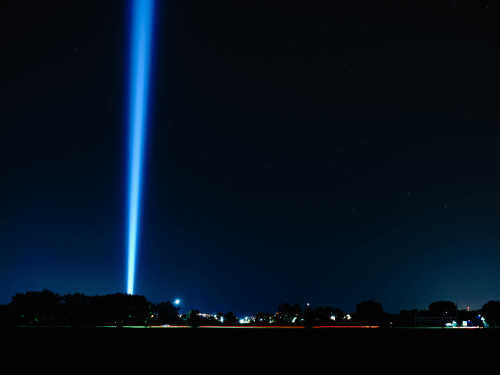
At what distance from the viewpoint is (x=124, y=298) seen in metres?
98.7

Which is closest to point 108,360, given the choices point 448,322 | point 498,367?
point 498,367

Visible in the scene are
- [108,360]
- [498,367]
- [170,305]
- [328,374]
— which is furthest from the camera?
[170,305]

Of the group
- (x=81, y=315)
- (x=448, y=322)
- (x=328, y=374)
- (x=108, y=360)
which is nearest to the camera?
(x=328, y=374)

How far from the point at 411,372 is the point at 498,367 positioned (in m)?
2.86

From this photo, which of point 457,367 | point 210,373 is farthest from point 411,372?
point 210,373

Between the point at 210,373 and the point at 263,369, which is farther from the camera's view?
the point at 263,369

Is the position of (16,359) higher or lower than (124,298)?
lower

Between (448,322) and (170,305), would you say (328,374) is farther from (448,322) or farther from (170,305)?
(170,305)

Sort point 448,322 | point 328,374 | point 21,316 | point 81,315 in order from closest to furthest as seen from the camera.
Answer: point 328,374 → point 21,316 → point 81,315 → point 448,322

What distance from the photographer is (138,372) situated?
1074cm

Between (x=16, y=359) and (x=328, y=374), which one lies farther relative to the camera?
(x=16, y=359)

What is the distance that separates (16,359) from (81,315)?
295ft

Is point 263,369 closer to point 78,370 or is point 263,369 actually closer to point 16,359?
point 78,370

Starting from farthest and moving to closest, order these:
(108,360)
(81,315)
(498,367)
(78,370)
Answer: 1. (81,315)
2. (108,360)
3. (498,367)
4. (78,370)
